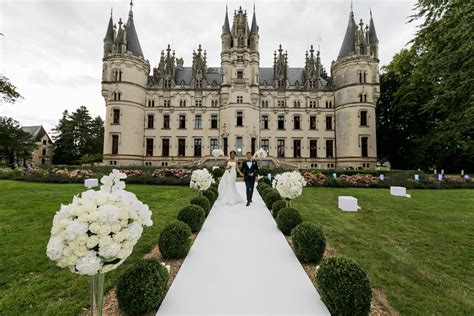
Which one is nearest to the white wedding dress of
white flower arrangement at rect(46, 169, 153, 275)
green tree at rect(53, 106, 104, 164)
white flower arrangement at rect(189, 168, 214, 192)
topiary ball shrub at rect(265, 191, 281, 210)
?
white flower arrangement at rect(189, 168, 214, 192)

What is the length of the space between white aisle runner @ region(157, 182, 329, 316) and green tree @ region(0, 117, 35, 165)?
54483mm

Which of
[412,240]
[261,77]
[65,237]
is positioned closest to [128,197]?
[65,237]

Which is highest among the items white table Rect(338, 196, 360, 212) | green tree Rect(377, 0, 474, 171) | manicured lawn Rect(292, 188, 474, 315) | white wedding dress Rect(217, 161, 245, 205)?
green tree Rect(377, 0, 474, 171)

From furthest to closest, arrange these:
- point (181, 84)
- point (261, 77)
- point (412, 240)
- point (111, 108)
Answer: point (261, 77) < point (181, 84) < point (111, 108) < point (412, 240)

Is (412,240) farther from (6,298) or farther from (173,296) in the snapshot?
(6,298)

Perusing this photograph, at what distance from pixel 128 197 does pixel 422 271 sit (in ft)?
18.9

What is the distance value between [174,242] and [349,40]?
128 ft

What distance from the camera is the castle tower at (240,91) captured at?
33938 millimetres

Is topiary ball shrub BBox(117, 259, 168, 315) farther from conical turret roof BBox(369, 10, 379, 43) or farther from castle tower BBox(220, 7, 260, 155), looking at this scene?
conical turret roof BBox(369, 10, 379, 43)

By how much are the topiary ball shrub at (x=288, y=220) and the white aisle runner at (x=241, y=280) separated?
22cm

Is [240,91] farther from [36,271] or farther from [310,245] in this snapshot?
[36,271]

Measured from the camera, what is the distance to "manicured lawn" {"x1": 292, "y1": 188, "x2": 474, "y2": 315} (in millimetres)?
3873

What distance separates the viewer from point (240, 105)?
33.9 m

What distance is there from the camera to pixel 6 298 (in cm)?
360
